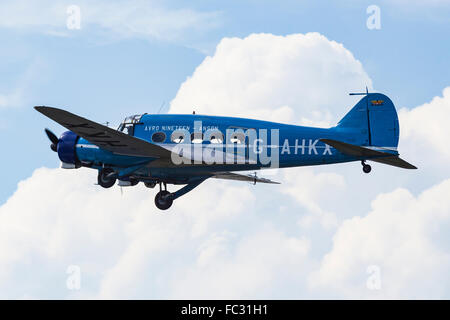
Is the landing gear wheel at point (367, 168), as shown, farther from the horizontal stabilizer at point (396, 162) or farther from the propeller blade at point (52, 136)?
the propeller blade at point (52, 136)

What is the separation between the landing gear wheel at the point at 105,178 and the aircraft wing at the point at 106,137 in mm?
1130

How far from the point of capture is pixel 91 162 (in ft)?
107

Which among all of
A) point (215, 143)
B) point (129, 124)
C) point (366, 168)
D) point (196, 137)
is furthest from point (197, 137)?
point (366, 168)

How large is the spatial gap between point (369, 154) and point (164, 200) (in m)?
9.20

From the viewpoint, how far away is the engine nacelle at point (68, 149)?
32.5 meters

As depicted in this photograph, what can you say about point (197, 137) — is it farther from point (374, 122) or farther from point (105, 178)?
point (374, 122)

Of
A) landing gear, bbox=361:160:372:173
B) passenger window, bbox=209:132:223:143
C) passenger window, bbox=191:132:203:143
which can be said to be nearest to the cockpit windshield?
passenger window, bbox=191:132:203:143

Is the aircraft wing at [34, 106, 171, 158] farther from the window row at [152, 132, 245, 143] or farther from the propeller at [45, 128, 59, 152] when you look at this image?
the propeller at [45, 128, 59, 152]

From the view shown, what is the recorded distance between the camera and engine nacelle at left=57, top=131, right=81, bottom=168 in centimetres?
3253

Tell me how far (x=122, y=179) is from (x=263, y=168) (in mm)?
5767

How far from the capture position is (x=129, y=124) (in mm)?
32250

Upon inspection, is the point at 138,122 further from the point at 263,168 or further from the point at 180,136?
the point at 263,168
